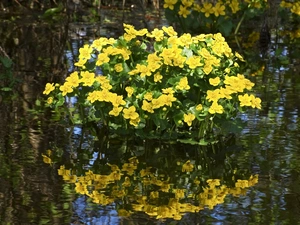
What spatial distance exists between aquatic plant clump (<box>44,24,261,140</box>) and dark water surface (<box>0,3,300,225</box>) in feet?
0.67

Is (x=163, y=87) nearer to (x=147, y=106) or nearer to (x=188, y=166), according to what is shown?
(x=147, y=106)

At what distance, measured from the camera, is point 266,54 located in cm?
1030

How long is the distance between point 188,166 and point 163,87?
26.0 inches

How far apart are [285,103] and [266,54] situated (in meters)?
2.96

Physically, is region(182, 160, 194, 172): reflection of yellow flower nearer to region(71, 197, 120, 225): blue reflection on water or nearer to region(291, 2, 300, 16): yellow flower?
region(71, 197, 120, 225): blue reflection on water

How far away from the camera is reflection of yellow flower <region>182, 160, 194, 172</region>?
220 inches

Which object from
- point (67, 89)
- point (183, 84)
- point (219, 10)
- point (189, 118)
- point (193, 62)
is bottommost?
point (189, 118)

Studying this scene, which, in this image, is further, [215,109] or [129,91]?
[129,91]

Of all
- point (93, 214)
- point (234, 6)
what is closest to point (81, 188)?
point (93, 214)

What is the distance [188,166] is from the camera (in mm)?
5684

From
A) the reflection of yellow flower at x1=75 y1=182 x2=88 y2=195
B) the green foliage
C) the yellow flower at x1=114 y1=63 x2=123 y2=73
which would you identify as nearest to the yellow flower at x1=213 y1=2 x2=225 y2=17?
the green foliage

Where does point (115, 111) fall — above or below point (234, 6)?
below

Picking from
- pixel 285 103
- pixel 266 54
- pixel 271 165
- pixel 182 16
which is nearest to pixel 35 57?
pixel 182 16

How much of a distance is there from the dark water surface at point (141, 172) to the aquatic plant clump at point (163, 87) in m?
0.20
